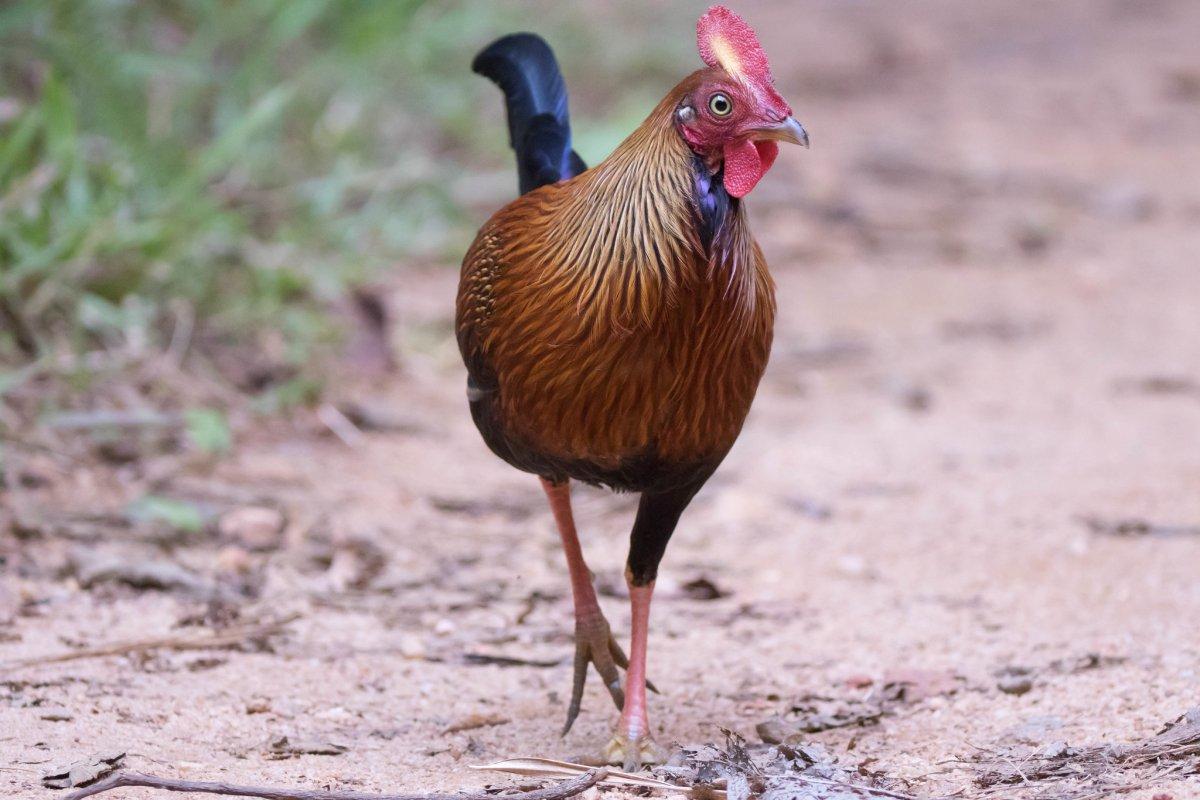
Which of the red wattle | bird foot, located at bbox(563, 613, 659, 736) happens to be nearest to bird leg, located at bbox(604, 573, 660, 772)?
bird foot, located at bbox(563, 613, 659, 736)

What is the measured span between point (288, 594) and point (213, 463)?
3.41 feet

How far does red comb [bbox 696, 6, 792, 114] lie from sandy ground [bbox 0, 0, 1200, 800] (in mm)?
1458

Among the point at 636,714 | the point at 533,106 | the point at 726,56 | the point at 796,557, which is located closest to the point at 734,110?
the point at 726,56

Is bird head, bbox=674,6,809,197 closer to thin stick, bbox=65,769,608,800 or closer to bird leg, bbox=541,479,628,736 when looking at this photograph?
bird leg, bbox=541,479,628,736

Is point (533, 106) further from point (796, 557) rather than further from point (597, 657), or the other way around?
point (796, 557)

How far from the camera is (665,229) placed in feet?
9.77

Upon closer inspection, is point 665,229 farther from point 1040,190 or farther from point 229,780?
point 1040,190

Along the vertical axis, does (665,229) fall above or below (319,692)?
above

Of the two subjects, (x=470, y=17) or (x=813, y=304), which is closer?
(x=470, y=17)

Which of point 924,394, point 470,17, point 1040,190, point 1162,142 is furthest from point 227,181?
A: point 1162,142

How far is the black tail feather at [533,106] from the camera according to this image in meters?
3.80

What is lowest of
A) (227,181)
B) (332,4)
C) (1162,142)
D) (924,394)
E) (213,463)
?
(213,463)

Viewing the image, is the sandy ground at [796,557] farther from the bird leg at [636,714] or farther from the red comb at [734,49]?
the red comb at [734,49]

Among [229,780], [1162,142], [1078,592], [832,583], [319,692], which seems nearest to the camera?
[229,780]
